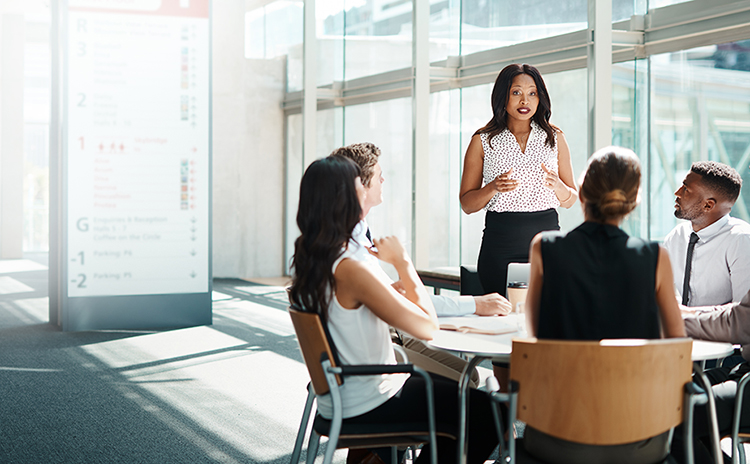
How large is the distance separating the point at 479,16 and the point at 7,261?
36.2ft

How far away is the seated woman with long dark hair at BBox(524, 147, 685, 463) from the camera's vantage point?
1710 mm

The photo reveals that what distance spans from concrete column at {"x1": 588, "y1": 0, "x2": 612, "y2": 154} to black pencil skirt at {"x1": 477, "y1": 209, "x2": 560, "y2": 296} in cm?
178

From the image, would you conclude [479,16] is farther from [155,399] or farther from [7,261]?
[7,261]

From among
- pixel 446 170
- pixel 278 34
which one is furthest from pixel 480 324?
pixel 278 34

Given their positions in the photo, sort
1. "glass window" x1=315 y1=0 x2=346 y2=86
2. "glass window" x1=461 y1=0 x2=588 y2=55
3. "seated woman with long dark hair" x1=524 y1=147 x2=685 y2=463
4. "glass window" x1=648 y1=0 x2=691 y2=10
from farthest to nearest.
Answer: "glass window" x1=315 y1=0 x2=346 y2=86, "glass window" x1=461 y1=0 x2=588 y2=55, "glass window" x1=648 y1=0 x2=691 y2=10, "seated woman with long dark hair" x1=524 y1=147 x2=685 y2=463

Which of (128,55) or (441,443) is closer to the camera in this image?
(441,443)

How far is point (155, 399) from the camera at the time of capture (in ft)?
13.3

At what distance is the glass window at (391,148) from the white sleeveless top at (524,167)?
5.37 metres

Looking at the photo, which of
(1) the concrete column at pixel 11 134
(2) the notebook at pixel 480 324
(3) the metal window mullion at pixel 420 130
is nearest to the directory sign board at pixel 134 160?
(3) the metal window mullion at pixel 420 130

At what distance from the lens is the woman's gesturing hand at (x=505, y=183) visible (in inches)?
114

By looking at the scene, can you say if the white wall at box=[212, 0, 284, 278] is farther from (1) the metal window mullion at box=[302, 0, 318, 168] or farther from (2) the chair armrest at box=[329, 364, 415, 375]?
(2) the chair armrest at box=[329, 364, 415, 375]

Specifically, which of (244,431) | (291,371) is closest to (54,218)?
(291,371)

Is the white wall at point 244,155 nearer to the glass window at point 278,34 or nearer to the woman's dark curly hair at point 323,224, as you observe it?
the glass window at point 278,34

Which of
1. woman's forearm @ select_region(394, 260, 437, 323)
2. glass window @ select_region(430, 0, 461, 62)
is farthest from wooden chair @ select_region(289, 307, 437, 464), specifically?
glass window @ select_region(430, 0, 461, 62)
